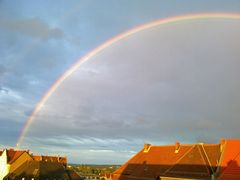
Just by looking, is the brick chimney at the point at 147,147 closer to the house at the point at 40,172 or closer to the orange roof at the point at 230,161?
the orange roof at the point at 230,161

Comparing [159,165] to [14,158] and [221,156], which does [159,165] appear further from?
[14,158]

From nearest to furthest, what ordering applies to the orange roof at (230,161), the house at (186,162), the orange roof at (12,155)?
the orange roof at (230,161) → the house at (186,162) → the orange roof at (12,155)

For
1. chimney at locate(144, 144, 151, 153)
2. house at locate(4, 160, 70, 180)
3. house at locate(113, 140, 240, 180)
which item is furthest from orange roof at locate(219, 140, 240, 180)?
house at locate(4, 160, 70, 180)

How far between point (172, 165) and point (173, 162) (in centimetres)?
207

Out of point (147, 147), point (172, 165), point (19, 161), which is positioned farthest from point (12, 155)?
point (172, 165)

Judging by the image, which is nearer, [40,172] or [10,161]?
[40,172]

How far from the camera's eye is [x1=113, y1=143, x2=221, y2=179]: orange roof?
171 ft

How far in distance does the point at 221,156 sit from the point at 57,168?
159 feet

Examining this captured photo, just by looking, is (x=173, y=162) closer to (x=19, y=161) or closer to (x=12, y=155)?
(x=19, y=161)

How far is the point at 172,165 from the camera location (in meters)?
60.4

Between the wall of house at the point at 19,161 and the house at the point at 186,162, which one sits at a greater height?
the wall of house at the point at 19,161

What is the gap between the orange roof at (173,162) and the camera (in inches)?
2048

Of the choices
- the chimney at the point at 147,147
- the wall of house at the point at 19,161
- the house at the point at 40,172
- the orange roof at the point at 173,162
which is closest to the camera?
the orange roof at the point at 173,162

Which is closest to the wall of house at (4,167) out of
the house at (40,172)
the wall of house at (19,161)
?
the wall of house at (19,161)
